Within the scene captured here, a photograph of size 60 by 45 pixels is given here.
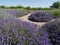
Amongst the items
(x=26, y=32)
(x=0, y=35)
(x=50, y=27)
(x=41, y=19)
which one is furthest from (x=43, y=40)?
(x=41, y=19)

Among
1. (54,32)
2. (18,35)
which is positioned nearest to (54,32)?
(54,32)

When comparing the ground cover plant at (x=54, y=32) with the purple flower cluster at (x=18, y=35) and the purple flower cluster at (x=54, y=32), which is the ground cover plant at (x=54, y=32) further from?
the purple flower cluster at (x=18, y=35)

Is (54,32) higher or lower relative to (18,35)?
lower

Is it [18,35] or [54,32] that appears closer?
[18,35]

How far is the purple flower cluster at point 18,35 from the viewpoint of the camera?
2.97m

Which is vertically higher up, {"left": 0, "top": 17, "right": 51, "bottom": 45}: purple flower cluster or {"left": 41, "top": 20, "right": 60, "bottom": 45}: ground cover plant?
{"left": 0, "top": 17, "right": 51, "bottom": 45}: purple flower cluster

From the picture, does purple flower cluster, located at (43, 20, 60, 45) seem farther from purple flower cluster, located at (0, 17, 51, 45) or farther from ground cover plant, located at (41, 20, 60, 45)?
purple flower cluster, located at (0, 17, 51, 45)

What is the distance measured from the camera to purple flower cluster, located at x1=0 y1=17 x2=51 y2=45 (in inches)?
117

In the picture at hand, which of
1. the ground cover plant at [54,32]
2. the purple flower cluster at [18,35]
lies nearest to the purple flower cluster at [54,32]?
the ground cover plant at [54,32]

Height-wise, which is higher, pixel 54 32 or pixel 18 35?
pixel 18 35

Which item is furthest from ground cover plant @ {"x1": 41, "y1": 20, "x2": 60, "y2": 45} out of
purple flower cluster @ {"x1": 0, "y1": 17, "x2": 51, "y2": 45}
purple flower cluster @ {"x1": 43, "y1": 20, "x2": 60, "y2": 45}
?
purple flower cluster @ {"x1": 0, "y1": 17, "x2": 51, "y2": 45}

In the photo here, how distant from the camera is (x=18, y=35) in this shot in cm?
314

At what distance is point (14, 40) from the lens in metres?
3.02

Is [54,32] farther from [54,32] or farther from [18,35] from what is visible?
[18,35]
